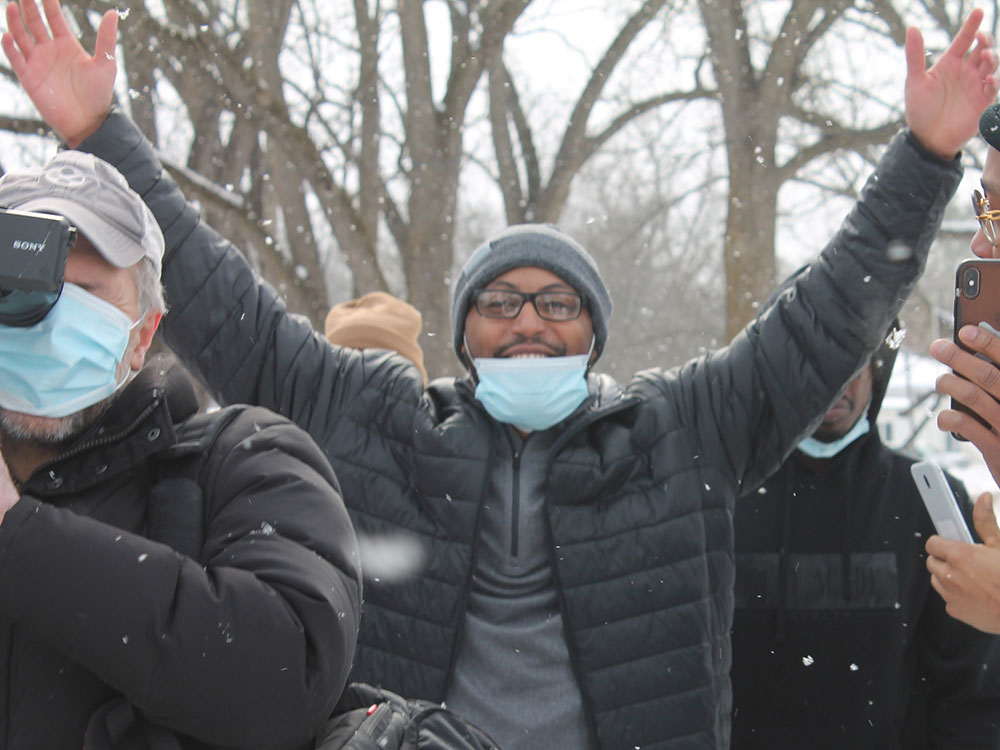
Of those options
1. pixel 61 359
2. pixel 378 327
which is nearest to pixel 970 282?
pixel 61 359

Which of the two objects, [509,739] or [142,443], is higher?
[142,443]

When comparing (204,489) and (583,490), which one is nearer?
(204,489)

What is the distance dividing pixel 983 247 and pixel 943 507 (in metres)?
0.61

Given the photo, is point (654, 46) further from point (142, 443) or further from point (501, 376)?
point (142, 443)

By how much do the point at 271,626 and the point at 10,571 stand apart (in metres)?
0.33

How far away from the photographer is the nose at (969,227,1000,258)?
2119 millimetres

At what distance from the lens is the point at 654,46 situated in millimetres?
9898

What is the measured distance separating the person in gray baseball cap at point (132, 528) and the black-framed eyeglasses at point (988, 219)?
1.44m

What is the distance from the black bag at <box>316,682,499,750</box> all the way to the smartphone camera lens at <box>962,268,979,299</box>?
4.15 feet

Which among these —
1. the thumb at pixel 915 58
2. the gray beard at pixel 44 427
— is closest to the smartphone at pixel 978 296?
the thumb at pixel 915 58

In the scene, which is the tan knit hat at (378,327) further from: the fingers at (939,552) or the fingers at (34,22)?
the fingers at (939,552)

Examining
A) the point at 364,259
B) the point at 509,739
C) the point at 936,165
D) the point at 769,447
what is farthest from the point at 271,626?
the point at 364,259

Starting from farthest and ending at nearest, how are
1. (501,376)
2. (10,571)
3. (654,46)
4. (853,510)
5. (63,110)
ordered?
1. (654,46)
2. (853,510)
3. (501,376)
4. (63,110)
5. (10,571)

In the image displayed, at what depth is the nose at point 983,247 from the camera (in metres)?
2.12
